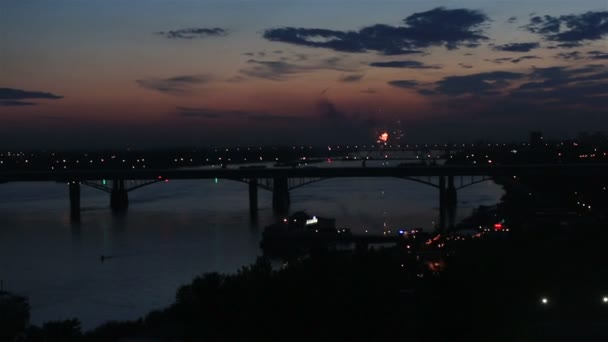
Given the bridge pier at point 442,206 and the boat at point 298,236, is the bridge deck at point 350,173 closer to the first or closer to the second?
the bridge pier at point 442,206

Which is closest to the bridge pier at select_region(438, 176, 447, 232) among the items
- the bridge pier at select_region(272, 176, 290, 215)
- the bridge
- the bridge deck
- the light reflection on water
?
the bridge

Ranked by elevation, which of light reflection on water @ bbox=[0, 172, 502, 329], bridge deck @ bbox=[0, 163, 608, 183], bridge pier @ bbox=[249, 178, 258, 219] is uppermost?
bridge deck @ bbox=[0, 163, 608, 183]

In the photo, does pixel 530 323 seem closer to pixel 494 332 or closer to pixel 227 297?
pixel 494 332

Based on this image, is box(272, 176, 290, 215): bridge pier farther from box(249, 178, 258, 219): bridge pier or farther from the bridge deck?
box(249, 178, 258, 219): bridge pier

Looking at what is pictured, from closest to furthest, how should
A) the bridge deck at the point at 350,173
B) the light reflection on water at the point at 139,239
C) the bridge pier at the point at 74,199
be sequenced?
the light reflection on water at the point at 139,239 < the bridge pier at the point at 74,199 < the bridge deck at the point at 350,173

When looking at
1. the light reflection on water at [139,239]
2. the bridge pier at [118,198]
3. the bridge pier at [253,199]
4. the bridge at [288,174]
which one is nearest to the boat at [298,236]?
the light reflection on water at [139,239]

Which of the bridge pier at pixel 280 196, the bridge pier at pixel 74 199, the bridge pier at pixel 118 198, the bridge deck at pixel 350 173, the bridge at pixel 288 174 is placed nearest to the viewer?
the bridge pier at pixel 74 199

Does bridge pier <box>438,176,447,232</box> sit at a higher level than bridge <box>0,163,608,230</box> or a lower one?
lower
